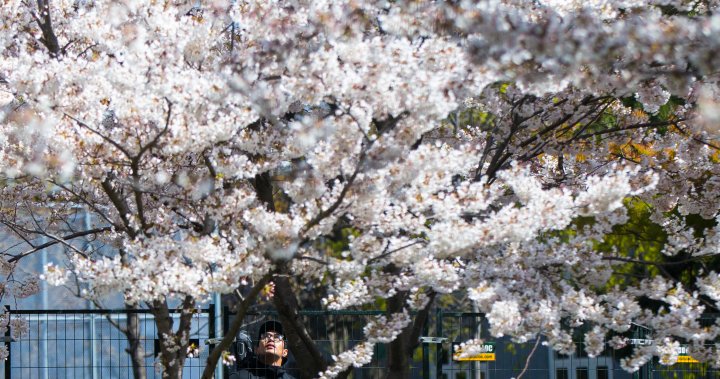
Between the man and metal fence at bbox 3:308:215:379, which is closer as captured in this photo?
the man

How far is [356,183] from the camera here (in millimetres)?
5172

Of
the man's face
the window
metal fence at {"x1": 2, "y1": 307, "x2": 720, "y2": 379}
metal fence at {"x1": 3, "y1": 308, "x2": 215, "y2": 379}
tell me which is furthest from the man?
the window

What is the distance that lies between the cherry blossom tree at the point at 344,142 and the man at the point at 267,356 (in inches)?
51.2

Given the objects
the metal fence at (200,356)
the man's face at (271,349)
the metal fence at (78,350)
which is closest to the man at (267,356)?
the man's face at (271,349)

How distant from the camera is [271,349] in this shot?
7449 millimetres

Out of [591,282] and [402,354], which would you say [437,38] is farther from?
[402,354]

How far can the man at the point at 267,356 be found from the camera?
293 inches

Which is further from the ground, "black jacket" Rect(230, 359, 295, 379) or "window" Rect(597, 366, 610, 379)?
"black jacket" Rect(230, 359, 295, 379)

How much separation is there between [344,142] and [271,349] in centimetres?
288

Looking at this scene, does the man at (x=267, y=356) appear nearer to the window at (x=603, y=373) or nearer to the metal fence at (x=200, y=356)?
the metal fence at (x=200, y=356)

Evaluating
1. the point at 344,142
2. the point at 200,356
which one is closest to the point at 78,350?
the point at 200,356

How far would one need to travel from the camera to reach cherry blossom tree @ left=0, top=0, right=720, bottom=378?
16.1 feet

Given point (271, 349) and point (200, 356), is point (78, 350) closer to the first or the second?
point (200, 356)

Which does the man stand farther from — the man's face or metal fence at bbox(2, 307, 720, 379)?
metal fence at bbox(2, 307, 720, 379)
